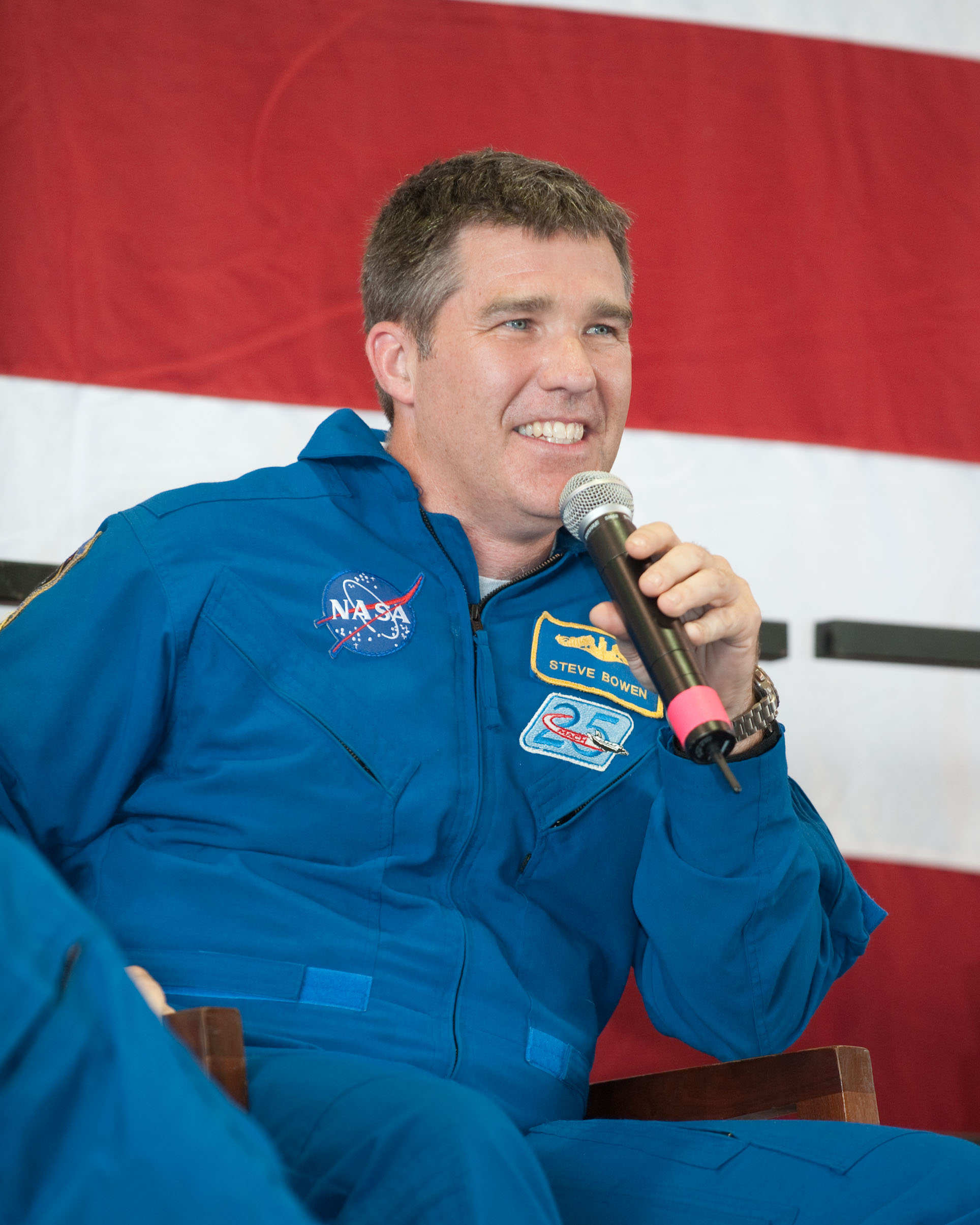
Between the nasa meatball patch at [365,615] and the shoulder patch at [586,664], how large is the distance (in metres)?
0.13

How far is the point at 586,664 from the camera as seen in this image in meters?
1.22

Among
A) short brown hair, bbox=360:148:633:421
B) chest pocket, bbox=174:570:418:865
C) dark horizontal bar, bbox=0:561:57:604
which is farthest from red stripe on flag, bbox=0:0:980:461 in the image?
chest pocket, bbox=174:570:418:865

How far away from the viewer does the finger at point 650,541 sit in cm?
89

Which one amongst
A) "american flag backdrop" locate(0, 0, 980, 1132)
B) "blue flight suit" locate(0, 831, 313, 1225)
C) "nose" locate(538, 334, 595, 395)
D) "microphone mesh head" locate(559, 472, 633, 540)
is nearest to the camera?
"blue flight suit" locate(0, 831, 313, 1225)

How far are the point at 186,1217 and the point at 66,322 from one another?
1369 millimetres

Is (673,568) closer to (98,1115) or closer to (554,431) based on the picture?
(554,431)

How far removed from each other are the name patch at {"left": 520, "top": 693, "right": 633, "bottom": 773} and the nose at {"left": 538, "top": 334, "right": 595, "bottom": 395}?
0.29 meters

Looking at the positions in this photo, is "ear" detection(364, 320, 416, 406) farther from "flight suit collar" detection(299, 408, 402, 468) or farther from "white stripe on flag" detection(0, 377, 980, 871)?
"white stripe on flag" detection(0, 377, 980, 871)

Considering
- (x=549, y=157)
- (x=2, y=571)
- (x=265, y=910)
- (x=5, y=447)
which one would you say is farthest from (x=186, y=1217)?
(x=549, y=157)

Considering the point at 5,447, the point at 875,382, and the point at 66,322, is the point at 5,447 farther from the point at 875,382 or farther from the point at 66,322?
the point at 875,382

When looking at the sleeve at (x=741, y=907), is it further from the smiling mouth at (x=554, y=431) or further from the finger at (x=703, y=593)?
the smiling mouth at (x=554, y=431)

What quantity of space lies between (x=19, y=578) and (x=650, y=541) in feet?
3.08

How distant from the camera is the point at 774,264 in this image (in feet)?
6.07

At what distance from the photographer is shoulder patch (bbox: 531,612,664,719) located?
1.20 m
